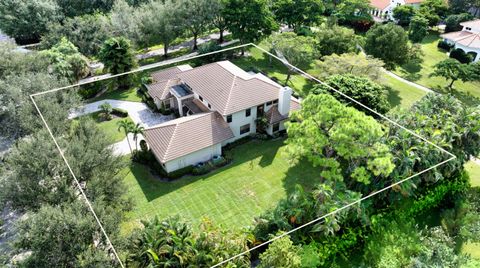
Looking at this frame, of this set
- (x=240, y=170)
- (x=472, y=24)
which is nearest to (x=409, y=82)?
(x=472, y=24)

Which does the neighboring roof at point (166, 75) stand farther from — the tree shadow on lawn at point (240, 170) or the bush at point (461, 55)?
the bush at point (461, 55)

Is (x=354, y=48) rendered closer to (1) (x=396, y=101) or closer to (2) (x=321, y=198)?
(1) (x=396, y=101)

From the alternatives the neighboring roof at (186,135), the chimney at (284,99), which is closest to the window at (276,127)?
the chimney at (284,99)

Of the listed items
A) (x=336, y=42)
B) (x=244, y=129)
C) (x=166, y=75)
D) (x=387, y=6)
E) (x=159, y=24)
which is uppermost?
(x=159, y=24)

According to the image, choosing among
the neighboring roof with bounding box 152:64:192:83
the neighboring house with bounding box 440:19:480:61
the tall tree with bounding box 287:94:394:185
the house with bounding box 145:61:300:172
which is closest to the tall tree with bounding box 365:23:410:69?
the neighboring house with bounding box 440:19:480:61

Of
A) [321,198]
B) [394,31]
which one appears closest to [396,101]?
[394,31]

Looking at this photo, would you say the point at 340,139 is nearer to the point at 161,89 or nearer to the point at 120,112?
the point at 161,89
